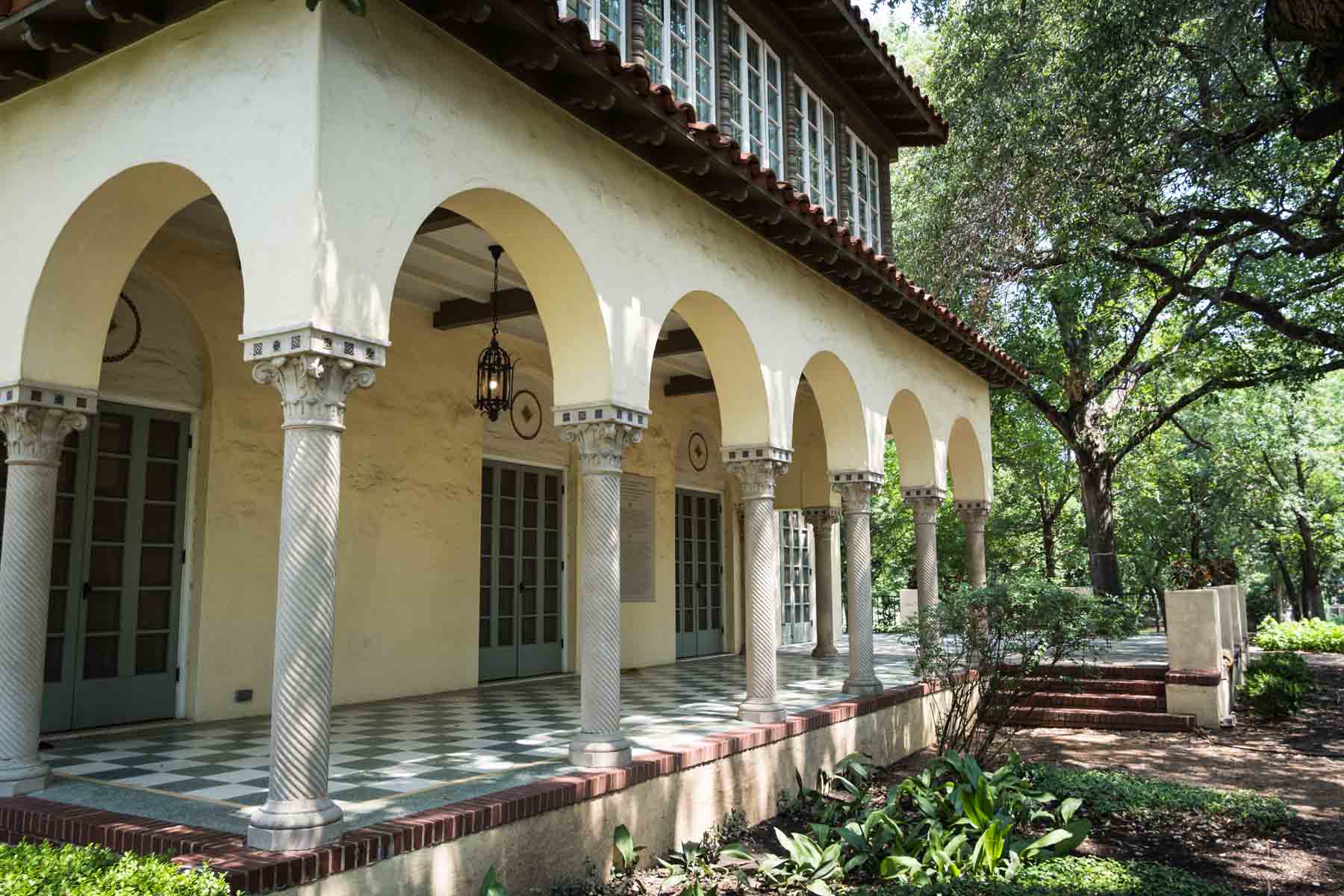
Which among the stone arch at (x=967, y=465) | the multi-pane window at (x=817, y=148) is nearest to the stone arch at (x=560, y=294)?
the multi-pane window at (x=817, y=148)

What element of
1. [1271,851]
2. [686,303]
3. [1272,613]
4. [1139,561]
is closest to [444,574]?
[686,303]

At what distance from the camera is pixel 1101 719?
13523 millimetres

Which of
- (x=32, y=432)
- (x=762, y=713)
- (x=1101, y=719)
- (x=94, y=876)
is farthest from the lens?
(x=1101, y=719)

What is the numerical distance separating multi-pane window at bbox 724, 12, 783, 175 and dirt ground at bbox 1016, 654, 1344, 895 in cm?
739

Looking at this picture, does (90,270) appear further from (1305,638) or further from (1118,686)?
(1305,638)

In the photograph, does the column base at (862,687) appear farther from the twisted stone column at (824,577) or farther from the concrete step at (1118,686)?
the twisted stone column at (824,577)

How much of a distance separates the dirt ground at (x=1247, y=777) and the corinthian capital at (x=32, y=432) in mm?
8109

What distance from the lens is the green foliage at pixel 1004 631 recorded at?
9695 millimetres

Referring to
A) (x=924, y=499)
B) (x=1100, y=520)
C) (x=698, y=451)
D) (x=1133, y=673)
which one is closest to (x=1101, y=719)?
(x=1133, y=673)

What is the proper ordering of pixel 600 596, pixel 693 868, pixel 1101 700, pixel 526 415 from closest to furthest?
1. pixel 693 868
2. pixel 600 596
3. pixel 526 415
4. pixel 1101 700

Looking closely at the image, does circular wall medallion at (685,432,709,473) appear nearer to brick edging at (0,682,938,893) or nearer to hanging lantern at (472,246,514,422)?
hanging lantern at (472,246,514,422)

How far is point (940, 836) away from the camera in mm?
6801

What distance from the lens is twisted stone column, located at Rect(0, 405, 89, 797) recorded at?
613 cm

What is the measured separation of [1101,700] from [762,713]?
734cm
